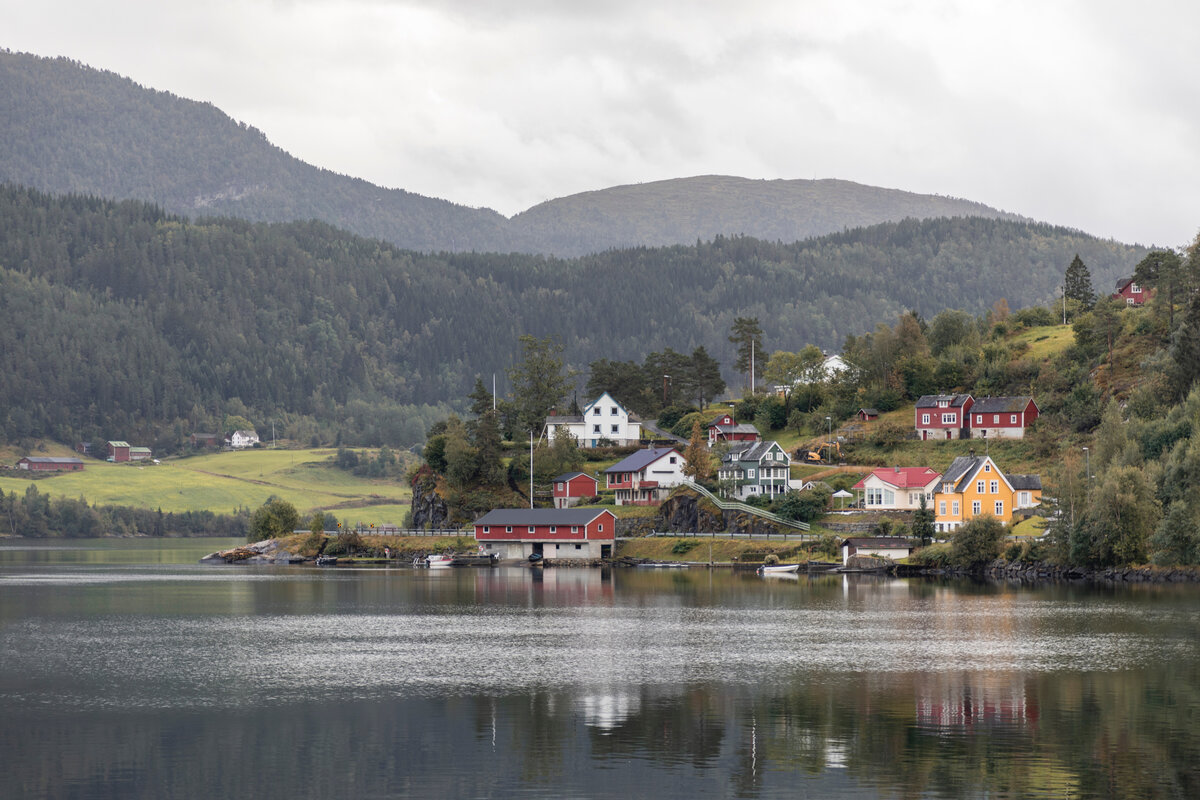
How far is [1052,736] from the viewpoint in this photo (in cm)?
3934

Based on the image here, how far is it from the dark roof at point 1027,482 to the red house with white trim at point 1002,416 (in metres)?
18.8

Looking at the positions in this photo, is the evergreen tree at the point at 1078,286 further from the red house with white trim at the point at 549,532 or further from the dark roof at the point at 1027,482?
the red house with white trim at the point at 549,532

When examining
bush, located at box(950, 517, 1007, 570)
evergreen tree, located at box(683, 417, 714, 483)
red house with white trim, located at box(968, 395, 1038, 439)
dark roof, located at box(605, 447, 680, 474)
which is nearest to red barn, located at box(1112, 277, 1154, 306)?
red house with white trim, located at box(968, 395, 1038, 439)

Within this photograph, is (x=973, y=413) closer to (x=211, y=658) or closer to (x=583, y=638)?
(x=583, y=638)

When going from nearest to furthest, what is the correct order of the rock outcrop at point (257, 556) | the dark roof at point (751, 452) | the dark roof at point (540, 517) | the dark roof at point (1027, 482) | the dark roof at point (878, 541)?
the dark roof at point (878, 541)
the dark roof at point (1027, 482)
the dark roof at point (540, 517)
the dark roof at point (751, 452)
the rock outcrop at point (257, 556)

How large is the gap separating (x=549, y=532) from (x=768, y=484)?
21817 mm

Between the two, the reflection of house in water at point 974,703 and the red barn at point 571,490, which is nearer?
the reflection of house in water at point 974,703

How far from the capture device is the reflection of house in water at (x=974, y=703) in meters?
41.8

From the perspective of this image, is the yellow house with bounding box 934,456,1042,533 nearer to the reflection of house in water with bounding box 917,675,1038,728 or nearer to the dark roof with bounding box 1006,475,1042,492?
the dark roof with bounding box 1006,475,1042,492

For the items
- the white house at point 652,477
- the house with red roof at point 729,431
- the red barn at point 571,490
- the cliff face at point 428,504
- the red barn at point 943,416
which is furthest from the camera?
the house with red roof at point 729,431

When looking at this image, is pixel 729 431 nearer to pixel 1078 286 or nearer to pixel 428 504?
pixel 428 504

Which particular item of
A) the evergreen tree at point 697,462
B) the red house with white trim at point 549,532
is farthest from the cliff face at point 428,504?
the evergreen tree at point 697,462

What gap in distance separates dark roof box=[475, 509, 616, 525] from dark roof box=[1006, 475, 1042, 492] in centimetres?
3801

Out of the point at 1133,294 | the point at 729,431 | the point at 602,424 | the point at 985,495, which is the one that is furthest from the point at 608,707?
the point at 1133,294
